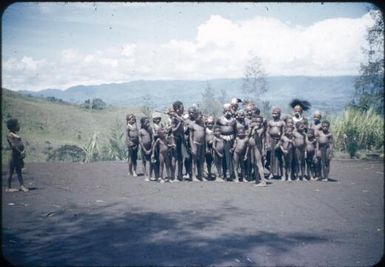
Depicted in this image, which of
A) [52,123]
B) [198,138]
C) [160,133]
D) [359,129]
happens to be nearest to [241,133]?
[198,138]

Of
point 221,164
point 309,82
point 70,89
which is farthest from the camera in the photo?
point 309,82

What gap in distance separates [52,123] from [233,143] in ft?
73.1

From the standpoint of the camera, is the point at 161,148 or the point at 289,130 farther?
the point at 289,130

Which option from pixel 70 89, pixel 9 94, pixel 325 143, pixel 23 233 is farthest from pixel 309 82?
pixel 23 233

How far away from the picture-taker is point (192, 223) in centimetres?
629

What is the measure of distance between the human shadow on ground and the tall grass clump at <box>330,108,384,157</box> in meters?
11.3

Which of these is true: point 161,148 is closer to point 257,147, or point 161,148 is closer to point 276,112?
point 257,147

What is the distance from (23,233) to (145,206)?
2447 mm

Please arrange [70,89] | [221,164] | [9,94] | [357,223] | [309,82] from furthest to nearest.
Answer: [309,82]
[70,89]
[9,94]
[221,164]
[357,223]

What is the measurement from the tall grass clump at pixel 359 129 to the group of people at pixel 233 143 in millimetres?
6596

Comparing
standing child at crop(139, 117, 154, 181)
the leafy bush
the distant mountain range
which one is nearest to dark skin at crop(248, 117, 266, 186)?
standing child at crop(139, 117, 154, 181)

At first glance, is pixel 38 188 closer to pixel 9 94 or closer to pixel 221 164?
pixel 221 164

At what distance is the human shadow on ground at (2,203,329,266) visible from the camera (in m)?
4.71

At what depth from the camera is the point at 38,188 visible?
897cm
